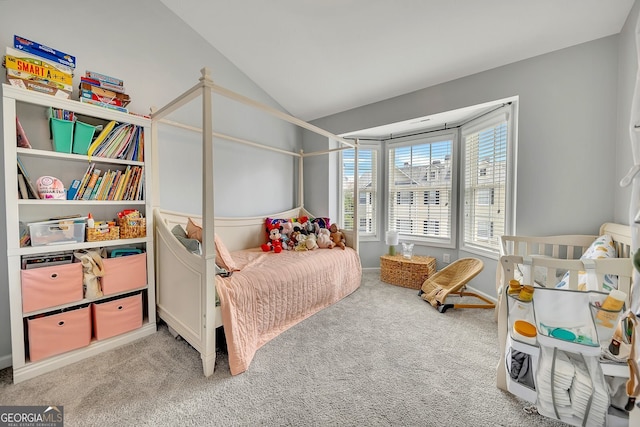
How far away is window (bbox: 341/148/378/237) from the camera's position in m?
3.70

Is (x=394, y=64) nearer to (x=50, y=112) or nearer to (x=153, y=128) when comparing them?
(x=153, y=128)

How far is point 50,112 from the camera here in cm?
151

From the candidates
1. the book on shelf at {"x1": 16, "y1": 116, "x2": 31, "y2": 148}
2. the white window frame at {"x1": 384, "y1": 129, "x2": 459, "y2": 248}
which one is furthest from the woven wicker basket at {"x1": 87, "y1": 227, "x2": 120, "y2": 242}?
the white window frame at {"x1": 384, "y1": 129, "x2": 459, "y2": 248}

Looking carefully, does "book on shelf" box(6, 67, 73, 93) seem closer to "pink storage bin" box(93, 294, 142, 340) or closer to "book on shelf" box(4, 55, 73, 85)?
Answer: "book on shelf" box(4, 55, 73, 85)

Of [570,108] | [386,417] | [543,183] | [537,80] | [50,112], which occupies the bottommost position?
[386,417]

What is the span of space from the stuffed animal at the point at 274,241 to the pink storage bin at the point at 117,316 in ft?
4.02

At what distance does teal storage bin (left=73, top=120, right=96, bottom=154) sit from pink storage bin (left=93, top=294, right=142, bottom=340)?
1.07 meters

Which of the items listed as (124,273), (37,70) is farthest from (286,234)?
(37,70)

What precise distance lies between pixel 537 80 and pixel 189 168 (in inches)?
130

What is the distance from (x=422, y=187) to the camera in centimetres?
339

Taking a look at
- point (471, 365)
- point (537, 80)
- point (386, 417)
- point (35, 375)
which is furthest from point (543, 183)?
point (35, 375)

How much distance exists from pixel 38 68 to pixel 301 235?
2.38 m

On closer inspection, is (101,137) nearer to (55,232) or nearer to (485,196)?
(55,232)

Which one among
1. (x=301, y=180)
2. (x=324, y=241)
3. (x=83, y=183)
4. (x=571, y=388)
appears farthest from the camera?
(x=301, y=180)
